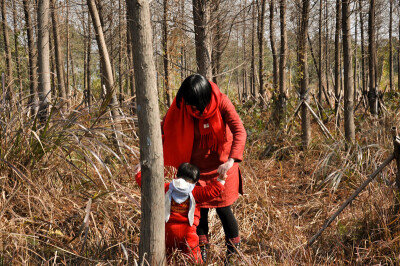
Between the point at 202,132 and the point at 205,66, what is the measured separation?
197 centimetres

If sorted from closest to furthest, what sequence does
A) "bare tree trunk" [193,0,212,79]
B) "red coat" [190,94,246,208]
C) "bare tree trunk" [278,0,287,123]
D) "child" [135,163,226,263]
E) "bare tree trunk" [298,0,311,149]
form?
"child" [135,163,226,263] < "red coat" [190,94,246,208] < "bare tree trunk" [193,0,212,79] < "bare tree trunk" [298,0,311,149] < "bare tree trunk" [278,0,287,123]

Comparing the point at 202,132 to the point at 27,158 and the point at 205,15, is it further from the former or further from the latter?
the point at 205,15

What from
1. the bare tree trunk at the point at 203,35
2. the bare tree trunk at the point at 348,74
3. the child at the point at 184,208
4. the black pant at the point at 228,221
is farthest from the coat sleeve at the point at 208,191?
the bare tree trunk at the point at 348,74

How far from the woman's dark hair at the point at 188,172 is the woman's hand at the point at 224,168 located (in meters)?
0.16

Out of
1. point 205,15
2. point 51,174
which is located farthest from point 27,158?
point 205,15

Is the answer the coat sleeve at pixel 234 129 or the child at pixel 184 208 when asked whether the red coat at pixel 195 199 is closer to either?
the child at pixel 184 208

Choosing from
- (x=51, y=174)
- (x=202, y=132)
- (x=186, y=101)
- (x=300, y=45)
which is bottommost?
(x=51, y=174)

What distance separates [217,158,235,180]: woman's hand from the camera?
2248 mm

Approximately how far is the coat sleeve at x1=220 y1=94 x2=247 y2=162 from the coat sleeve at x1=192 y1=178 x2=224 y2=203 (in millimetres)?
209

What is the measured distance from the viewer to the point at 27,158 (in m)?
2.85

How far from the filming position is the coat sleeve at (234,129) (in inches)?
90.9

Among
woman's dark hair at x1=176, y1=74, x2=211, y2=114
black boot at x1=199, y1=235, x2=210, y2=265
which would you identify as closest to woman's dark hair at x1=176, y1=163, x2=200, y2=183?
woman's dark hair at x1=176, y1=74, x2=211, y2=114

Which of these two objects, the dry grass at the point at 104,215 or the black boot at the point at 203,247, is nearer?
the dry grass at the point at 104,215

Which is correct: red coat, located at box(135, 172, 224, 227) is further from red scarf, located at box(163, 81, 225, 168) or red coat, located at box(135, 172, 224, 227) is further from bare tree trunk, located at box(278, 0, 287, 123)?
bare tree trunk, located at box(278, 0, 287, 123)
